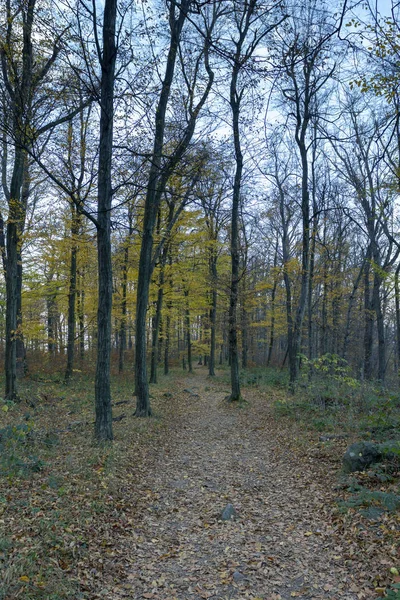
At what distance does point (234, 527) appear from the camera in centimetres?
472

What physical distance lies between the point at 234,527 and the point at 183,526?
688 millimetres

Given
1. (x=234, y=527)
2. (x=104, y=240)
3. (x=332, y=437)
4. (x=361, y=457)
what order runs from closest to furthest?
(x=234, y=527) → (x=361, y=457) → (x=104, y=240) → (x=332, y=437)

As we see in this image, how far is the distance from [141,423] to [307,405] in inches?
188

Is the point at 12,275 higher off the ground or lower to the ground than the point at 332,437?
higher

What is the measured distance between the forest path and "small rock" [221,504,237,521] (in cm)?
7

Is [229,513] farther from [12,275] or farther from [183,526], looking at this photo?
[12,275]

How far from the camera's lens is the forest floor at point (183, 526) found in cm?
348

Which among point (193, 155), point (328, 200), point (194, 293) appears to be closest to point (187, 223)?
point (194, 293)

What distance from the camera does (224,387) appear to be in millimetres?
17688

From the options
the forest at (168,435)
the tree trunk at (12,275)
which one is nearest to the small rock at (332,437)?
the forest at (168,435)

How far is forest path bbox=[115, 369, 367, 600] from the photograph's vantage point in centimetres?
360

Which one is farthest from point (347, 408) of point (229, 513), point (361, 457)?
point (229, 513)

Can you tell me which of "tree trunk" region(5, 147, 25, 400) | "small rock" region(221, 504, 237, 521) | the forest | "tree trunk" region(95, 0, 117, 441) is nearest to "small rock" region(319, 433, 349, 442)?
the forest

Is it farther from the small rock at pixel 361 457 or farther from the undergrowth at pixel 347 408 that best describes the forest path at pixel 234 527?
the undergrowth at pixel 347 408
